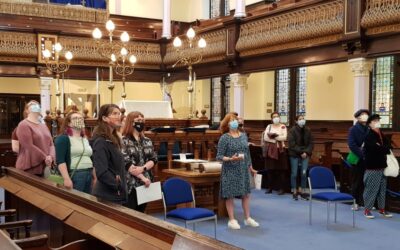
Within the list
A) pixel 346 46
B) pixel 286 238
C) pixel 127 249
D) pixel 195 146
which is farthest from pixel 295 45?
pixel 127 249

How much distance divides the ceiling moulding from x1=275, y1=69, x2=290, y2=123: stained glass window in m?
7.05

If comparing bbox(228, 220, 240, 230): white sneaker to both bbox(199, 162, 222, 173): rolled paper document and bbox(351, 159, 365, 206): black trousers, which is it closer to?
bbox(199, 162, 222, 173): rolled paper document

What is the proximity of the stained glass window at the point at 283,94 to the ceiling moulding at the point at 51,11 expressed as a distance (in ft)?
23.1

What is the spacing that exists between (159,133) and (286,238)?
2.88 metres

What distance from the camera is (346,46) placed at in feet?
31.2

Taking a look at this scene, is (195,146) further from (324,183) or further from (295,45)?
(295,45)

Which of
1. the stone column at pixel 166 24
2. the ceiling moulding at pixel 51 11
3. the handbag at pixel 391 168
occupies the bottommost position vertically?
the handbag at pixel 391 168

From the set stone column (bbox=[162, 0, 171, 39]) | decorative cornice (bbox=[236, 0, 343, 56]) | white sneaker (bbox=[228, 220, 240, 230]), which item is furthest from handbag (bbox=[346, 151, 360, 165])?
stone column (bbox=[162, 0, 171, 39])

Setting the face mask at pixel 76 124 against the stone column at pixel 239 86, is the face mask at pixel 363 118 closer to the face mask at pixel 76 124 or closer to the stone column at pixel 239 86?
the face mask at pixel 76 124

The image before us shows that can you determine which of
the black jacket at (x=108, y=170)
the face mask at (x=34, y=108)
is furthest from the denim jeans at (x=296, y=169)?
the black jacket at (x=108, y=170)

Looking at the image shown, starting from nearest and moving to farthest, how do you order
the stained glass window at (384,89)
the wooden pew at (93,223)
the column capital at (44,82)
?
the wooden pew at (93,223) → the stained glass window at (384,89) → the column capital at (44,82)

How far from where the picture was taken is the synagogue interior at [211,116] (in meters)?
4.33

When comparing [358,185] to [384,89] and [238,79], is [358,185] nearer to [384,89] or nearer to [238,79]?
[238,79]

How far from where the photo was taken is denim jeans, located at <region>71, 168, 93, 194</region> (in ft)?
16.6
